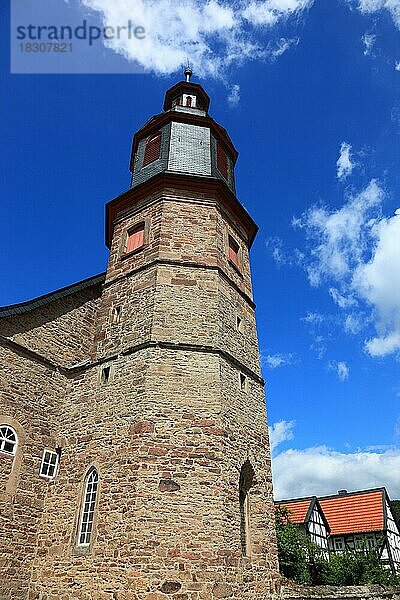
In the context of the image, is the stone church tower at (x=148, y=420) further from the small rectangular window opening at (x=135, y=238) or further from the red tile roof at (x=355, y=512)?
the red tile roof at (x=355, y=512)

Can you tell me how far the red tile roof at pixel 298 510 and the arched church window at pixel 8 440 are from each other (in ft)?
48.2

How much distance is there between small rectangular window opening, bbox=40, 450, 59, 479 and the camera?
1140 cm

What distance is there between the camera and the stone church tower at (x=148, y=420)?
352 inches

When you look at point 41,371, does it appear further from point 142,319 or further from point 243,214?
point 243,214

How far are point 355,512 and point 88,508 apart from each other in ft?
65.0

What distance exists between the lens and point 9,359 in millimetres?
11812

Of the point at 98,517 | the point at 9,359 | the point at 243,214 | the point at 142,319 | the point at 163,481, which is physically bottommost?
the point at 98,517

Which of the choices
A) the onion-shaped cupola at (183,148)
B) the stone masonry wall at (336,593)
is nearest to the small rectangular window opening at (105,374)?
the onion-shaped cupola at (183,148)

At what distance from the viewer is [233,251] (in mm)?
14469

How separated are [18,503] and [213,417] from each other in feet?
16.6

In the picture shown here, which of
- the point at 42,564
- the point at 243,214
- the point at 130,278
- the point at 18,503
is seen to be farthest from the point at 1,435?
the point at 243,214

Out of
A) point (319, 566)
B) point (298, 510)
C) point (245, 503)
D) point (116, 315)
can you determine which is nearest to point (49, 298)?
point (116, 315)

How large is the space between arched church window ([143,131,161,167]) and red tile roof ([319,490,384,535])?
68.6 ft

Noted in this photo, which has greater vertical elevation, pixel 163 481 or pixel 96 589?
pixel 163 481
